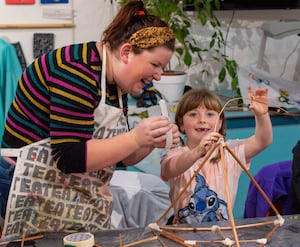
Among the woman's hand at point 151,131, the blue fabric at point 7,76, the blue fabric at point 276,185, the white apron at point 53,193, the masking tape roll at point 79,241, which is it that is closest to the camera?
the masking tape roll at point 79,241

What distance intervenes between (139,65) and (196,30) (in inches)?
71.6

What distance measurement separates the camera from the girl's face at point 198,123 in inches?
51.1

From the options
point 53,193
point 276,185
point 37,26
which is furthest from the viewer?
point 37,26

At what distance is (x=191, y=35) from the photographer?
2717 mm

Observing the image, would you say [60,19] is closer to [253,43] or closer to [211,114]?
[253,43]

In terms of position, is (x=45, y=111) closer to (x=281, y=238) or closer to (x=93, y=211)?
(x=93, y=211)

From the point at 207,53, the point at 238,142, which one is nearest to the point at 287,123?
the point at 207,53

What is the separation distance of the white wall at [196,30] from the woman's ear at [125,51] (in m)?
1.66

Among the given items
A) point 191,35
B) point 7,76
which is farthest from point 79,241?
point 191,35

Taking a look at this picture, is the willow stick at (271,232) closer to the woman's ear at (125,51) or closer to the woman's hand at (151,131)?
the woman's hand at (151,131)

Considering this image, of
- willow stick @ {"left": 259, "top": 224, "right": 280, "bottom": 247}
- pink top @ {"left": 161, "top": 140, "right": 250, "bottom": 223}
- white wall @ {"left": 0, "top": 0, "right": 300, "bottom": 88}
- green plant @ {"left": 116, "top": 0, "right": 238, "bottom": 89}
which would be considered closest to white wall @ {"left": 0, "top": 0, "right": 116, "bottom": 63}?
white wall @ {"left": 0, "top": 0, "right": 300, "bottom": 88}

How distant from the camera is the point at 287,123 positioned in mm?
2459

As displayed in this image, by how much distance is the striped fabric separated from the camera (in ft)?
3.14

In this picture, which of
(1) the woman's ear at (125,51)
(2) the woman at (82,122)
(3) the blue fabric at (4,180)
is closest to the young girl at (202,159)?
(2) the woman at (82,122)
